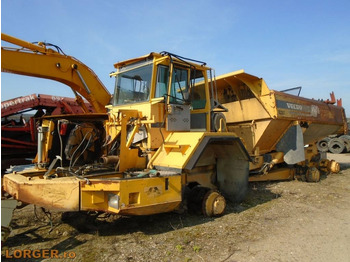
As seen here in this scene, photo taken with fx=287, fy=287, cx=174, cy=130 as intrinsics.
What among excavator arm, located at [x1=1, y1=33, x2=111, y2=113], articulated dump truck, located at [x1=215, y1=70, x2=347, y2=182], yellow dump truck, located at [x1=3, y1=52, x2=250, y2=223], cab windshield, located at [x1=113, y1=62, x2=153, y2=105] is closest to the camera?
yellow dump truck, located at [x1=3, y1=52, x2=250, y2=223]

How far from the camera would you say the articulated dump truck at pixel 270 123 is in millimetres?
6715

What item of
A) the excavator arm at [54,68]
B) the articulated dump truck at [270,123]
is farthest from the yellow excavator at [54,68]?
the articulated dump truck at [270,123]

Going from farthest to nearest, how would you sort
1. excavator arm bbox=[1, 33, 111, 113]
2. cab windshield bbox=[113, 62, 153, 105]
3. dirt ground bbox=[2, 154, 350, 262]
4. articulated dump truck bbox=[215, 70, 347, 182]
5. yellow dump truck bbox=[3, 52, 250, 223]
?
articulated dump truck bbox=[215, 70, 347, 182] < excavator arm bbox=[1, 33, 111, 113] < cab windshield bbox=[113, 62, 153, 105] < yellow dump truck bbox=[3, 52, 250, 223] < dirt ground bbox=[2, 154, 350, 262]

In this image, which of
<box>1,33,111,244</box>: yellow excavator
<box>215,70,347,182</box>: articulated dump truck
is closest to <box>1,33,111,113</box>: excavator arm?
<box>1,33,111,244</box>: yellow excavator

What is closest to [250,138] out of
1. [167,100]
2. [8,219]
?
[167,100]

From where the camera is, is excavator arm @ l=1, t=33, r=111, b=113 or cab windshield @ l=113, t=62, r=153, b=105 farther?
excavator arm @ l=1, t=33, r=111, b=113

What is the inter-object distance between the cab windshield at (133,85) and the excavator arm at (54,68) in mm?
1499

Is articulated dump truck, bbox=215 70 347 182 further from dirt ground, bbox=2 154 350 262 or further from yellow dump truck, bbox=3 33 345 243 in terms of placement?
dirt ground, bbox=2 154 350 262

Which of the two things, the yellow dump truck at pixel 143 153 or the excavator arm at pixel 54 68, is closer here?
the yellow dump truck at pixel 143 153

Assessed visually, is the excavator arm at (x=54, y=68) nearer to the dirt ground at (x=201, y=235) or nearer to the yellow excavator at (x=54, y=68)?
the yellow excavator at (x=54, y=68)

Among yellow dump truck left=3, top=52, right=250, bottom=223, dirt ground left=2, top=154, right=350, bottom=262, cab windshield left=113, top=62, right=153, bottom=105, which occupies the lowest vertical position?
dirt ground left=2, top=154, right=350, bottom=262

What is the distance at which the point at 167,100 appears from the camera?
15.4 feet

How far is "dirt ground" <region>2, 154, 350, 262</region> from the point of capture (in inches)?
134

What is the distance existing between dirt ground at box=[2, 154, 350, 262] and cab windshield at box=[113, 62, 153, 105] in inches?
80.6
